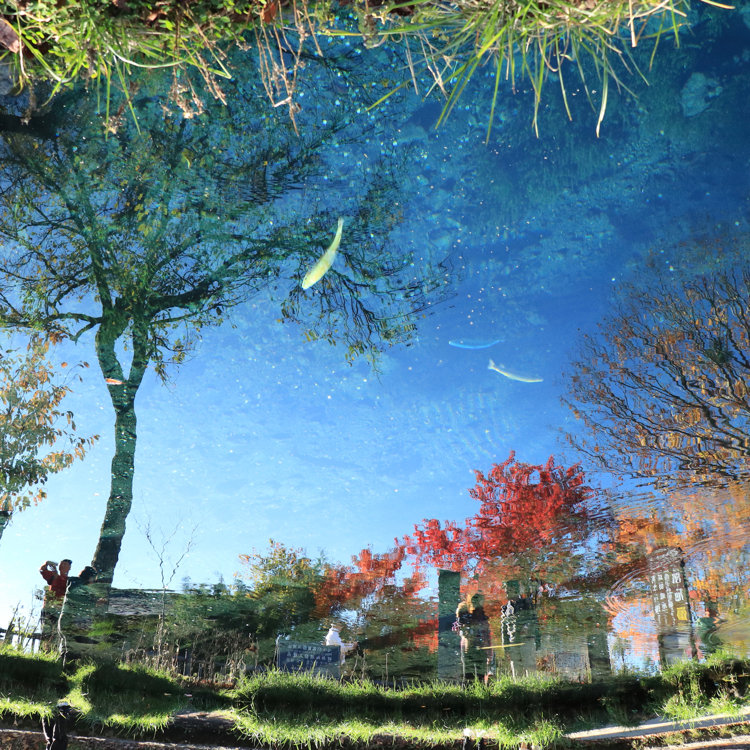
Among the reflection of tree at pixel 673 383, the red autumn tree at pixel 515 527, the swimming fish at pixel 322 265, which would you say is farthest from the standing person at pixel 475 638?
the swimming fish at pixel 322 265

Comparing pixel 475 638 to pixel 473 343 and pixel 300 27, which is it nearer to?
pixel 473 343

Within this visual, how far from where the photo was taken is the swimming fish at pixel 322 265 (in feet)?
28.8

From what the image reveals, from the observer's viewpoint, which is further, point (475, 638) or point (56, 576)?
point (475, 638)

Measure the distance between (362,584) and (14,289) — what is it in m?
7.79

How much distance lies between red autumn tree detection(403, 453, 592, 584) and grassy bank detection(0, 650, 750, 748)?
76.2 inches

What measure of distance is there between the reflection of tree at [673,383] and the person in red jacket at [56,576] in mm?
7917

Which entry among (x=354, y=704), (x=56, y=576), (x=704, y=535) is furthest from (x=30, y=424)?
(x=704, y=535)

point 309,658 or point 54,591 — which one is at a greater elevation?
point 54,591

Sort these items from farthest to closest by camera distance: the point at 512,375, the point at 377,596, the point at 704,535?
1. the point at 377,596
2. the point at 512,375
3. the point at 704,535

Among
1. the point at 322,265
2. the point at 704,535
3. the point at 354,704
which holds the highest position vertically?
the point at 322,265

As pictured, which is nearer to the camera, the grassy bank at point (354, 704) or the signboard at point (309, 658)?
the grassy bank at point (354, 704)

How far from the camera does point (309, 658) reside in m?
7.83

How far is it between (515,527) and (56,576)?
7378mm

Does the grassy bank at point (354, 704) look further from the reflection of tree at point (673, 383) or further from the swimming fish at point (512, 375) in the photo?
the swimming fish at point (512, 375)
